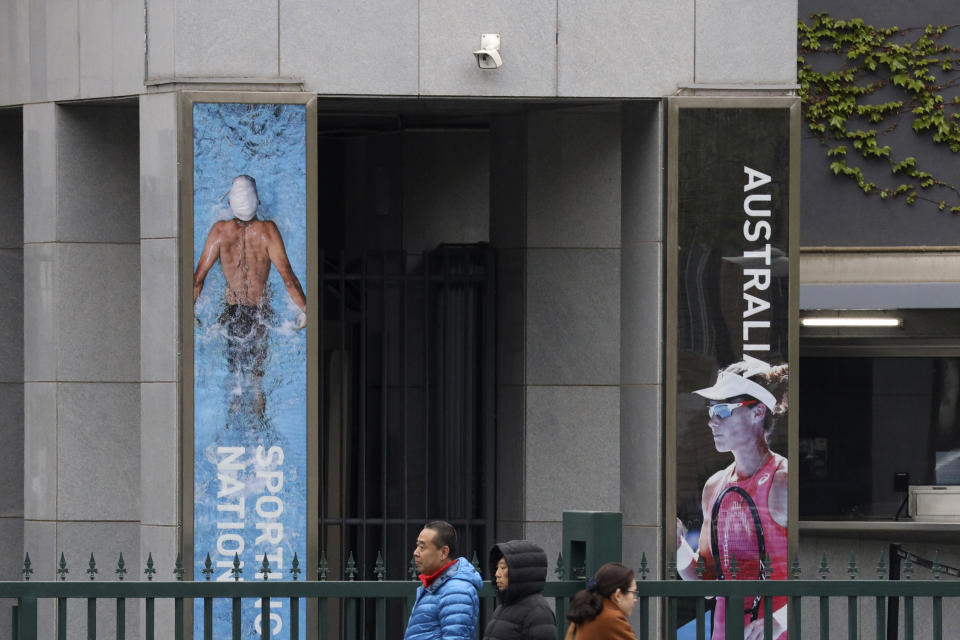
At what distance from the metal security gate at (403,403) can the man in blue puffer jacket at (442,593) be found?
597 cm

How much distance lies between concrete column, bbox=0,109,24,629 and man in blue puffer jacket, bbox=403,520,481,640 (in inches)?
281

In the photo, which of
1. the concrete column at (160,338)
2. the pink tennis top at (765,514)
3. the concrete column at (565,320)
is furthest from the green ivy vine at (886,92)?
the concrete column at (160,338)

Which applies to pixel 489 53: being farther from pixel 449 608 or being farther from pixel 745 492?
pixel 449 608

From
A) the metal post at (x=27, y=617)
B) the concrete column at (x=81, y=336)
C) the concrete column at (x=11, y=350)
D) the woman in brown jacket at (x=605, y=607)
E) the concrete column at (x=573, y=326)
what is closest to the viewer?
→ the woman in brown jacket at (x=605, y=607)

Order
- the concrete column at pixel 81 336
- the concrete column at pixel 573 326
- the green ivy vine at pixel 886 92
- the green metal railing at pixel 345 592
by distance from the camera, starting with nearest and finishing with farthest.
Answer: the green metal railing at pixel 345 592 → the concrete column at pixel 81 336 → the concrete column at pixel 573 326 → the green ivy vine at pixel 886 92

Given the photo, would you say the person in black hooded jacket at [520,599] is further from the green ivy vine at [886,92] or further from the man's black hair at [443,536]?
the green ivy vine at [886,92]

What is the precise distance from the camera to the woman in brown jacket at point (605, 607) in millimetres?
7062

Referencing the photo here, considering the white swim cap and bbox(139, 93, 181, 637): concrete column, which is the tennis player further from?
bbox(139, 93, 181, 637): concrete column

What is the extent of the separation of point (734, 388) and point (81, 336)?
534 cm

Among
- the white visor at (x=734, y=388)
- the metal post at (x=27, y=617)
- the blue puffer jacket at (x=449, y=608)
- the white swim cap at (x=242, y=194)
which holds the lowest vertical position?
the metal post at (x=27, y=617)

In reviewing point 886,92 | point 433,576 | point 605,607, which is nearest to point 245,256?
point 433,576

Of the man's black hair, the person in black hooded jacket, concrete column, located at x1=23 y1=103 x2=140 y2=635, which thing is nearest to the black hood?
the person in black hooded jacket

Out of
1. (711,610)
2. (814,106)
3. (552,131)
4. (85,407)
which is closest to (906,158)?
(814,106)

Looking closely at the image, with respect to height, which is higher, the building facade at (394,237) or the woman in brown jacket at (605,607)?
the building facade at (394,237)
